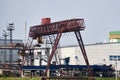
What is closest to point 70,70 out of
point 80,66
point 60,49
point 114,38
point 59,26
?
point 80,66

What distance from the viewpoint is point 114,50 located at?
80062mm

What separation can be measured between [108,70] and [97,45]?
329 inches

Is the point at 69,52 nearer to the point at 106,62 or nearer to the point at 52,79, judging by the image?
the point at 106,62

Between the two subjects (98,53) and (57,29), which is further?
(98,53)

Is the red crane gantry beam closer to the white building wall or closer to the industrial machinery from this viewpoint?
the industrial machinery

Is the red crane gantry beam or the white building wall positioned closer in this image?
the red crane gantry beam

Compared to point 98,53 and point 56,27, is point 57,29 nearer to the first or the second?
point 56,27

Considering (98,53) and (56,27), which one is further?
(98,53)

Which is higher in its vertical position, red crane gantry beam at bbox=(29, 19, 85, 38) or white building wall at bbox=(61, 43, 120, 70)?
red crane gantry beam at bbox=(29, 19, 85, 38)

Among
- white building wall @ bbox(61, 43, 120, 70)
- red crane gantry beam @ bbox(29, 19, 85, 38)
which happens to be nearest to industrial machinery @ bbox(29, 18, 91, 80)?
red crane gantry beam @ bbox(29, 19, 85, 38)

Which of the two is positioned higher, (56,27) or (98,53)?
(56,27)

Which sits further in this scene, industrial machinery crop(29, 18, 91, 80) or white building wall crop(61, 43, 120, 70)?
white building wall crop(61, 43, 120, 70)

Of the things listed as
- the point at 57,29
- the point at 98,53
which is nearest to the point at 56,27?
the point at 57,29

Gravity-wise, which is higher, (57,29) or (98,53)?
(57,29)
